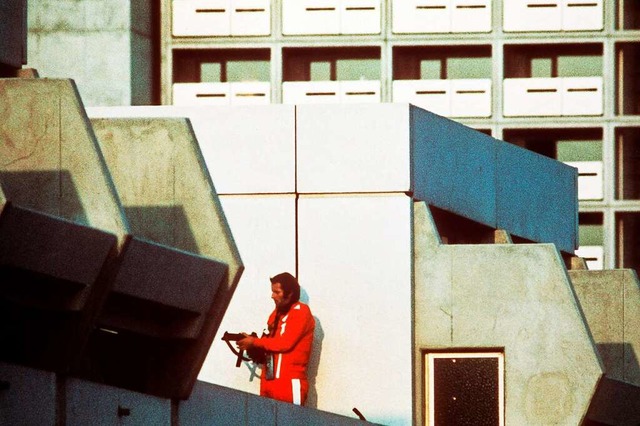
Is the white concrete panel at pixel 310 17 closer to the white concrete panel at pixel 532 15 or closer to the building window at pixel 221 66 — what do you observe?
the building window at pixel 221 66

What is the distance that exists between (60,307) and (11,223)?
3.80 feet

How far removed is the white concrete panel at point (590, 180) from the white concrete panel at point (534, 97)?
124cm

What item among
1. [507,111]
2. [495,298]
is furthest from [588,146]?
[495,298]

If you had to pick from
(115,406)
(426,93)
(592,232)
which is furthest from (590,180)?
(115,406)

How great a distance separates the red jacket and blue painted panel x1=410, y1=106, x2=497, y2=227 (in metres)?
2.82

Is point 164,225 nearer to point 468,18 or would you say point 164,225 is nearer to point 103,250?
point 103,250

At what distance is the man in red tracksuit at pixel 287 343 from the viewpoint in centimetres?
1767

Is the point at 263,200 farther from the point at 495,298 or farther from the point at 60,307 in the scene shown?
the point at 60,307

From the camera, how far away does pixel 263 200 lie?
20.2 m

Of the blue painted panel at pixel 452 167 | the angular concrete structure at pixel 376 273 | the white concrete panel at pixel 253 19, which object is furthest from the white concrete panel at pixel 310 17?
the angular concrete structure at pixel 376 273

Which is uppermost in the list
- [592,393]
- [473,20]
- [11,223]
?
[473,20]

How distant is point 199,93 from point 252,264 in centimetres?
2383

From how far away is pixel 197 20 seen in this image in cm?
4372

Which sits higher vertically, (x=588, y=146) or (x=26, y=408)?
(x=588, y=146)
